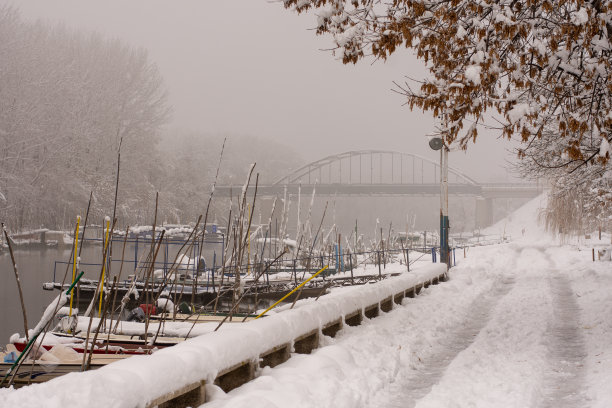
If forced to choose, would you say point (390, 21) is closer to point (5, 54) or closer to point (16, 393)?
point (16, 393)

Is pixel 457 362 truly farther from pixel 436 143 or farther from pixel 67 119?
pixel 67 119

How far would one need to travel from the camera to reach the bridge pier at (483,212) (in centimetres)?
9269

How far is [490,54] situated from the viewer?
20.8ft

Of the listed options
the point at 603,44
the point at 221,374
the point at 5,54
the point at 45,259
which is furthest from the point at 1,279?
the point at 603,44

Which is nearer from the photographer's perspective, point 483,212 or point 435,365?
point 435,365

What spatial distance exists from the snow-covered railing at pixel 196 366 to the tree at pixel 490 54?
3.07 meters

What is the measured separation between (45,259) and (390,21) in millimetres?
29929

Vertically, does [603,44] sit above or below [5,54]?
Answer: below

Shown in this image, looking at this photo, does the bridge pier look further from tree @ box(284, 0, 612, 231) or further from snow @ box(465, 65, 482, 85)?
snow @ box(465, 65, 482, 85)

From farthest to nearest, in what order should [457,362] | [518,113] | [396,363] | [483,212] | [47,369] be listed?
[483,212], [457,362], [396,363], [518,113], [47,369]

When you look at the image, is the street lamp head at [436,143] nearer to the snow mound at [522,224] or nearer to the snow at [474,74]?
the snow at [474,74]

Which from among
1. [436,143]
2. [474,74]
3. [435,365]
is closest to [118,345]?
[435,365]

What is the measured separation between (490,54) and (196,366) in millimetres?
4565

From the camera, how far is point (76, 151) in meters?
42.5
